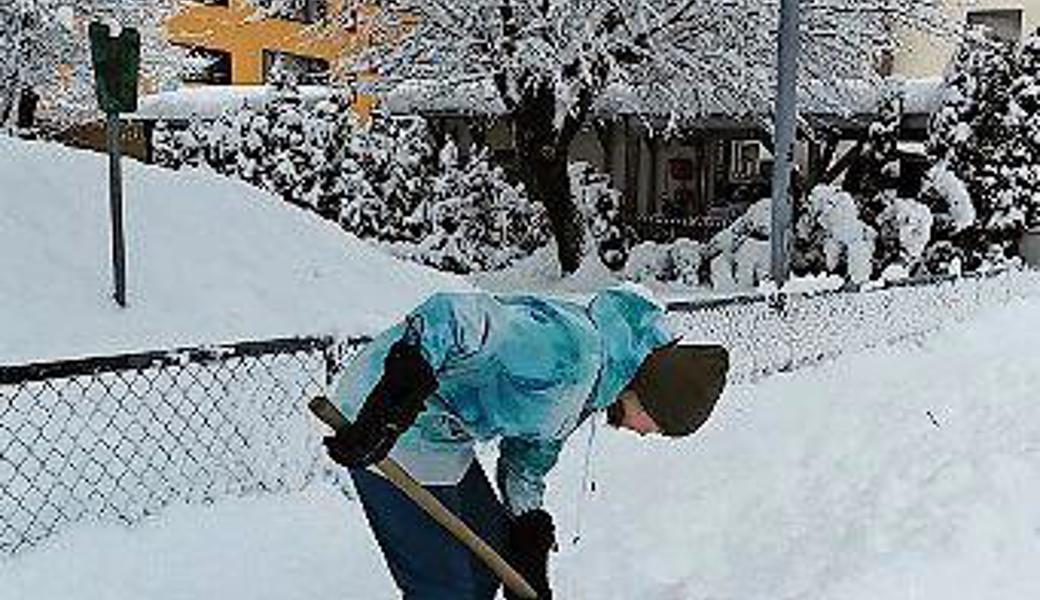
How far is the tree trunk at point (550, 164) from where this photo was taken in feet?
49.1

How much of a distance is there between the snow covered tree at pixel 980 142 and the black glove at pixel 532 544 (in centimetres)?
1327

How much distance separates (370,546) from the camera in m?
4.42

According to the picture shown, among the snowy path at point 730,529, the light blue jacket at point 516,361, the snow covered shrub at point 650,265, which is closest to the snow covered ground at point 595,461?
the snowy path at point 730,529

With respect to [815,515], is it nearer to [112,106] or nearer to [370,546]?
[370,546]

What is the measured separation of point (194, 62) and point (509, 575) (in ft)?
71.4

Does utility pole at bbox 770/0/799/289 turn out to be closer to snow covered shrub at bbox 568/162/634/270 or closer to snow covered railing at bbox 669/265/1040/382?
snow covered railing at bbox 669/265/1040/382

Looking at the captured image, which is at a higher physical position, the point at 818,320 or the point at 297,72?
the point at 297,72

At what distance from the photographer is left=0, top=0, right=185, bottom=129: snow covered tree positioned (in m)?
18.8

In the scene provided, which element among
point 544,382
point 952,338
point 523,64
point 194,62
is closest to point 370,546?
point 544,382

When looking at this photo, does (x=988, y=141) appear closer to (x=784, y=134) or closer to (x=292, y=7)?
(x=784, y=134)

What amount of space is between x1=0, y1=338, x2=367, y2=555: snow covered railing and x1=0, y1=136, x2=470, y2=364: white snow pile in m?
0.39

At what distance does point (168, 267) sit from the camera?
23.4ft

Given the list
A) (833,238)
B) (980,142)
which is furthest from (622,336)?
(980,142)

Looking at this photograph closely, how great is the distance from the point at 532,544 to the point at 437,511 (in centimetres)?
29
